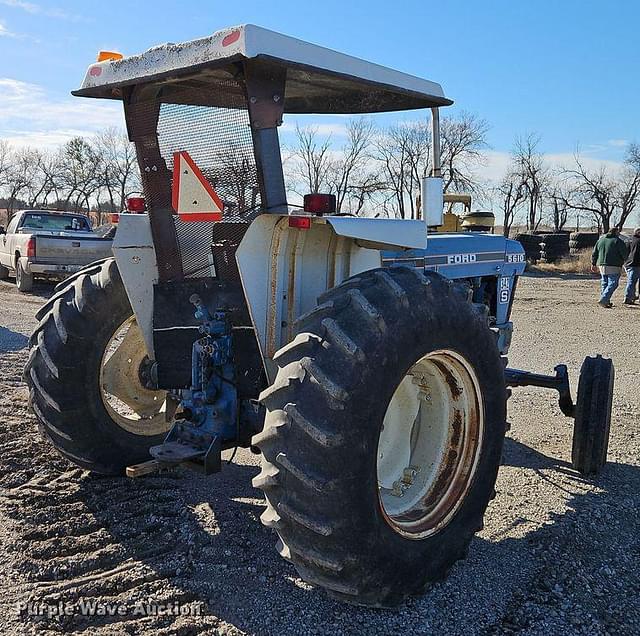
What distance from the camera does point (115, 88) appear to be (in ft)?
11.4

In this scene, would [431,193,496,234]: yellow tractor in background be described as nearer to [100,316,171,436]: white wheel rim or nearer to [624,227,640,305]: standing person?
[100,316,171,436]: white wheel rim

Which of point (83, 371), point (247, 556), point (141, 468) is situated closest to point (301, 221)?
point (141, 468)

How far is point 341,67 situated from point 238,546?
8.11ft

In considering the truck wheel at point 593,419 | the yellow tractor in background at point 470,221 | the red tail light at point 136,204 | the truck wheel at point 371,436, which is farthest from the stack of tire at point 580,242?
the red tail light at point 136,204

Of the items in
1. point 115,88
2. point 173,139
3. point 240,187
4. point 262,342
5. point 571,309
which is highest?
point 115,88

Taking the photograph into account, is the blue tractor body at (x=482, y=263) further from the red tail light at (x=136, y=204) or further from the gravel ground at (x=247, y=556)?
the red tail light at (x=136, y=204)

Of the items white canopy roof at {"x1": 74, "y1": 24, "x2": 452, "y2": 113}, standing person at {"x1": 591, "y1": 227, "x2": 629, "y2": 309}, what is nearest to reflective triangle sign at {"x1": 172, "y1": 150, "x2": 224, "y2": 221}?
white canopy roof at {"x1": 74, "y1": 24, "x2": 452, "y2": 113}

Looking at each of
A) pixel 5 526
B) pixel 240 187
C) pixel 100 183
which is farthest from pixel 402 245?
pixel 100 183

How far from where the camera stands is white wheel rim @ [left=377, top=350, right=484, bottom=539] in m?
3.41

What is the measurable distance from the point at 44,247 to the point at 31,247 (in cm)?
26

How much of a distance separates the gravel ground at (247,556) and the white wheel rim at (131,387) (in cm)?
36

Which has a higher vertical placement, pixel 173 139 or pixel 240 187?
pixel 173 139

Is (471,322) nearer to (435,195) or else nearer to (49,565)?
(435,195)

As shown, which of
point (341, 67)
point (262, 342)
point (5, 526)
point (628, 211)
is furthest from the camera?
point (628, 211)
